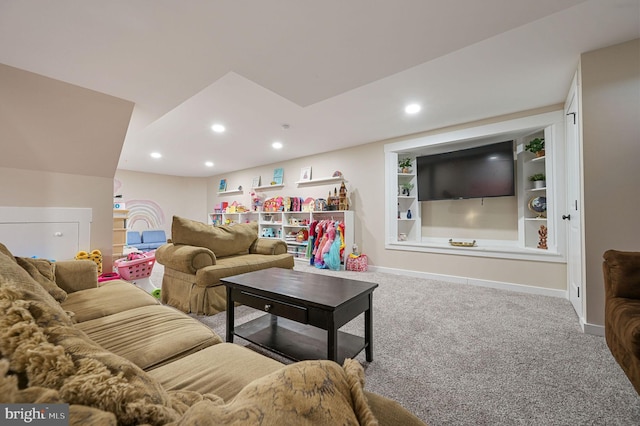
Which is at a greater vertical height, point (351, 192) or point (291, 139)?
point (291, 139)

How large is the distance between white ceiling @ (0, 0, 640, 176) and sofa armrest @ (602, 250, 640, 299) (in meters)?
1.52

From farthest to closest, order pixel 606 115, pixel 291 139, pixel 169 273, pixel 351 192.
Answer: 1. pixel 351 192
2. pixel 291 139
3. pixel 169 273
4. pixel 606 115

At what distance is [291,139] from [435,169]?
7.86ft

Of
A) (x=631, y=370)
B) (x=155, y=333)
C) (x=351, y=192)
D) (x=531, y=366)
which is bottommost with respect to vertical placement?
(x=531, y=366)

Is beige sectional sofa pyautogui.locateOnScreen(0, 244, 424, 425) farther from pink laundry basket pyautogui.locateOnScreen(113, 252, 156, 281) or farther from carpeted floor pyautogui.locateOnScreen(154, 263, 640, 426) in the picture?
pink laundry basket pyautogui.locateOnScreen(113, 252, 156, 281)

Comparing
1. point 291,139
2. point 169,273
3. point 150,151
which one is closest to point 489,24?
point 291,139

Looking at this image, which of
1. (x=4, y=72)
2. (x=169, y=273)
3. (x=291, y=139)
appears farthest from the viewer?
(x=291, y=139)

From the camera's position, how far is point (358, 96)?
283cm

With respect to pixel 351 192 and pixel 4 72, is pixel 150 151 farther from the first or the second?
pixel 351 192

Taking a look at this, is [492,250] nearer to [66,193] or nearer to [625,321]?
[625,321]

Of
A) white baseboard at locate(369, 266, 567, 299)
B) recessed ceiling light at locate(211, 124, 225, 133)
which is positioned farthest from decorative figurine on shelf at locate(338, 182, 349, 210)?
recessed ceiling light at locate(211, 124, 225, 133)

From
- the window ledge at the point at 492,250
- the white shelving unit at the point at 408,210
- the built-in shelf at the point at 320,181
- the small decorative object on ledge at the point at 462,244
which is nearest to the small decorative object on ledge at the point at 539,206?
the window ledge at the point at 492,250

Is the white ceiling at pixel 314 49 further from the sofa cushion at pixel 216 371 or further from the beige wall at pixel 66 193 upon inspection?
the sofa cushion at pixel 216 371

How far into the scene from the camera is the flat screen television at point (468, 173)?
345 cm
